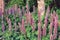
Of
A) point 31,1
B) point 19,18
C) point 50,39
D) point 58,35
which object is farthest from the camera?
point 31,1

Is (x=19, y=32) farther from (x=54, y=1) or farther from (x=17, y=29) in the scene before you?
(x=54, y=1)

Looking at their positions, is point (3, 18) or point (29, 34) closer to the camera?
point (29, 34)

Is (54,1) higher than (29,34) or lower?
higher

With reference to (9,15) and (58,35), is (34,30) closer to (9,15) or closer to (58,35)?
(58,35)

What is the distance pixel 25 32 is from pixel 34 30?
18 cm

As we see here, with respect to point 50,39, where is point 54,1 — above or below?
above

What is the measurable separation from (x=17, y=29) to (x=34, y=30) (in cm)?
47

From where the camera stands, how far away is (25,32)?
4203 millimetres

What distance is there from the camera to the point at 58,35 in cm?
408

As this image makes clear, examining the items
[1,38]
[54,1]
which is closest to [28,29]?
[1,38]

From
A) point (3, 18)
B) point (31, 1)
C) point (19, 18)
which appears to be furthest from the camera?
point (31, 1)

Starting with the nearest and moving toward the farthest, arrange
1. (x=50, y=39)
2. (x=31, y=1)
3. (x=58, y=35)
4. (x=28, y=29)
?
1. (x=50, y=39)
2. (x=58, y=35)
3. (x=28, y=29)
4. (x=31, y=1)

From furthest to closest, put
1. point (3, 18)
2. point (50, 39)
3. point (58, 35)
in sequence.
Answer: point (3, 18) → point (58, 35) → point (50, 39)

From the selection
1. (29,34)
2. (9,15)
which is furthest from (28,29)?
(9,15)
